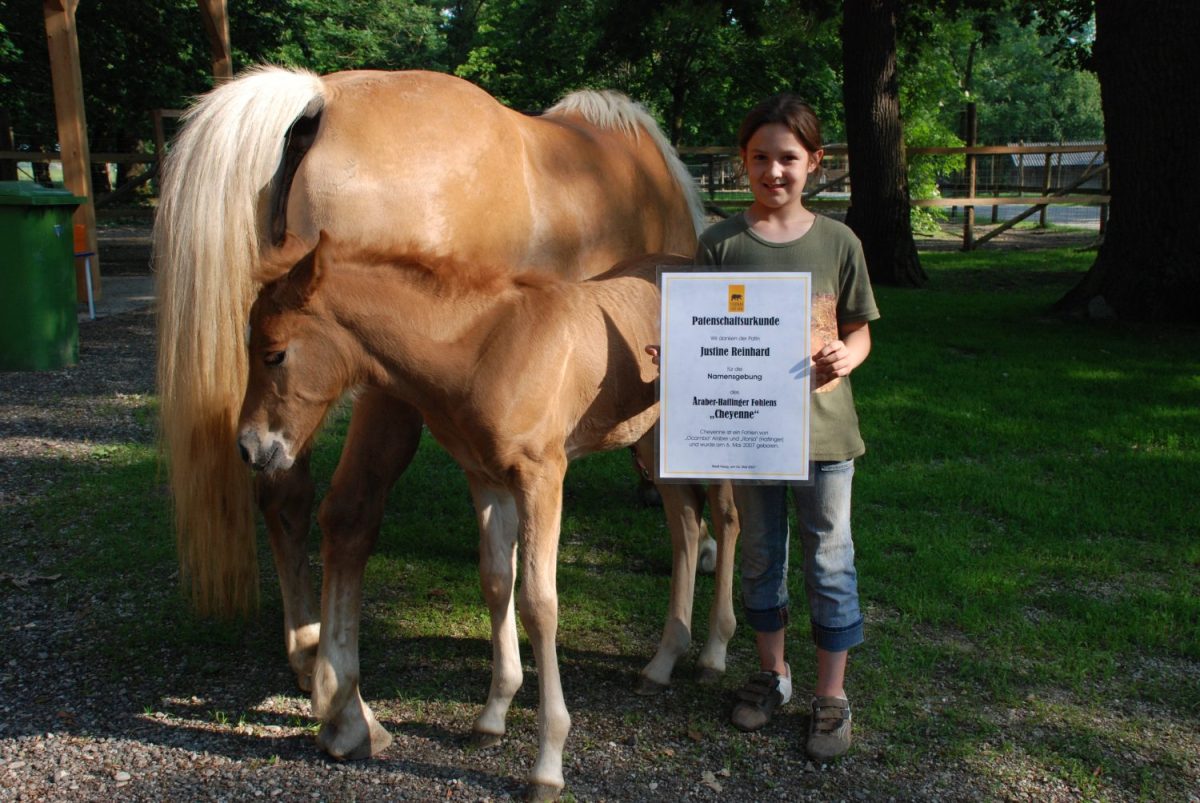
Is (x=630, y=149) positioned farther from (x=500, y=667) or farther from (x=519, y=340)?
(x=500, y=667)

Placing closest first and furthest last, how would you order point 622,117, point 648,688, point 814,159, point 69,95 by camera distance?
Answer: point 814,159 → point 648,688 → point 622,117 → point 69,95

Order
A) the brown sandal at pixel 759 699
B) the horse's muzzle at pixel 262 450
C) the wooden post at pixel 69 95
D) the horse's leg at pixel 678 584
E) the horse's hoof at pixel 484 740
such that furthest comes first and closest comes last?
the wooden post at pixel 69 95
the horse's leg at pixel 678 584
the brown sandal at pixel 759 699
the horse's hoof at pixel 484 740
the horse's muzzle at pixel 262 450

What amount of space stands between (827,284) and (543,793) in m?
1.71

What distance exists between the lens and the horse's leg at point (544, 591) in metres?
2.79

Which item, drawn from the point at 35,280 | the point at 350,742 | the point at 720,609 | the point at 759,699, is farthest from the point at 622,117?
the point at 35,280

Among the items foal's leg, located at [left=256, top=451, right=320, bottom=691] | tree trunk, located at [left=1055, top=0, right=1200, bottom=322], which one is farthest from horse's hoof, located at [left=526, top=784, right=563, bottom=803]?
tree trunk, located at [left=1055, top=0, right=1200, bottom=322]

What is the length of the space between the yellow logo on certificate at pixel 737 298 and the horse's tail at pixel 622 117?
203cm

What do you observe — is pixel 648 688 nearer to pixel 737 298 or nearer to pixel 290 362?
pixel 737 298

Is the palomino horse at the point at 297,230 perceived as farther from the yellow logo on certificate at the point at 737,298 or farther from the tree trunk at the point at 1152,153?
the tree trunk at the point at 1152,153

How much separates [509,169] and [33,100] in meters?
23.1

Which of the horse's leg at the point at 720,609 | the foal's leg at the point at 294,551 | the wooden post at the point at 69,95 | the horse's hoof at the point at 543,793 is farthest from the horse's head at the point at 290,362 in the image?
the wooden post at the point at 69,95

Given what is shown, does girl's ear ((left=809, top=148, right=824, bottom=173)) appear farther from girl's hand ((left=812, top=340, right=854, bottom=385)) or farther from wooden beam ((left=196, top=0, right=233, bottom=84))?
wooden beam ((left=196, top=0, right=233, bottom=84))

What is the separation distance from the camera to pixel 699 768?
9.93 ft

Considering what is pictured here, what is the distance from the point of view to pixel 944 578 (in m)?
4.35
